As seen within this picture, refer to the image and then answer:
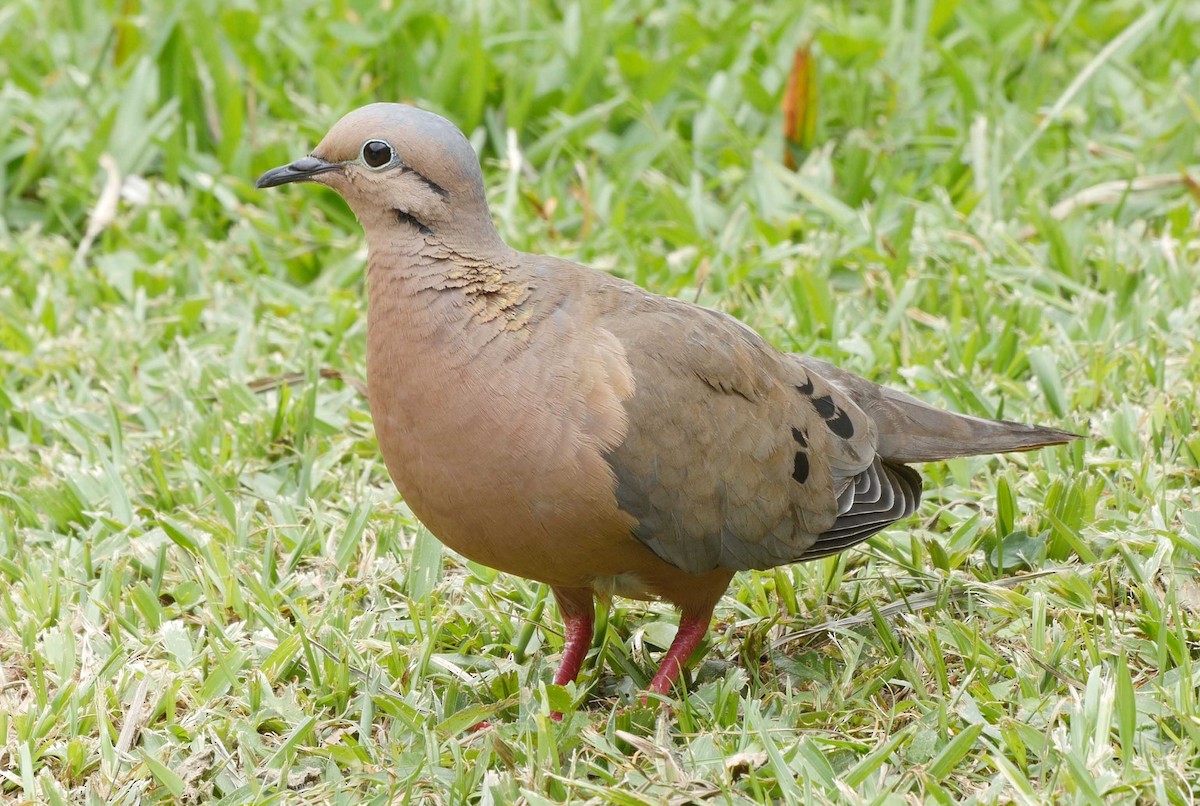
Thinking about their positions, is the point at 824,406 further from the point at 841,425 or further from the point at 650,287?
the point at 650,287

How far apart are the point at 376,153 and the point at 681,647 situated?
1451 mm

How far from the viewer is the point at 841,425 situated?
4.12m

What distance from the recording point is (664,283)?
18.8ft

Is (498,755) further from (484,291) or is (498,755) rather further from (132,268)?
(132,268)

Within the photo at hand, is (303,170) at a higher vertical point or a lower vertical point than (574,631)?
higher

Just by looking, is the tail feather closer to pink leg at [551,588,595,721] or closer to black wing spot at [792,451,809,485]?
black wing spot at [792,451,809,485]

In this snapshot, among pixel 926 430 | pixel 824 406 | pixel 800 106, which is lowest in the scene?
pixel 926 430

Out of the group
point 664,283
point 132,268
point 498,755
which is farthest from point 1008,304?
point 132,268

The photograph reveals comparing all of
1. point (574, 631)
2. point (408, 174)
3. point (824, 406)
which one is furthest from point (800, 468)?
point (408, 174)

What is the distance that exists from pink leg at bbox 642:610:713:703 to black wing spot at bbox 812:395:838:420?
0.64 m

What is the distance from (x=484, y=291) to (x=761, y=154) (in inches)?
122

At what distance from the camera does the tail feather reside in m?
4.14

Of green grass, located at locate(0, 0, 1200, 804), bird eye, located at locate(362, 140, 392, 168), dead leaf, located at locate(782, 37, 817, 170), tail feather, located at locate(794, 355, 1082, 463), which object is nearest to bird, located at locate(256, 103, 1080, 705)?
bird eye, located at locate(362, 140, 392, 168)

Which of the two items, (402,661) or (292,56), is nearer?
(402,661)
